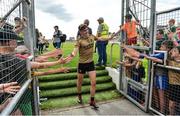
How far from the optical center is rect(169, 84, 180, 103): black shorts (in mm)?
4512

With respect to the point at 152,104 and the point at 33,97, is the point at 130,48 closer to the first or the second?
the point at 152,104

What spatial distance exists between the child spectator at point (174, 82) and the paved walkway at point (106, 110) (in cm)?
87

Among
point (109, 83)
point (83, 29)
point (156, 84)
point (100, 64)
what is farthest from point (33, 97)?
point (100, 64)

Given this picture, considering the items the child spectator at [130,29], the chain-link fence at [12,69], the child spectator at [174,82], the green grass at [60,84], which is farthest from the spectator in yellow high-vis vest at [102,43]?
the chain-link fence at [12,69]

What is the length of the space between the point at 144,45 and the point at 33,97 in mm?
2965

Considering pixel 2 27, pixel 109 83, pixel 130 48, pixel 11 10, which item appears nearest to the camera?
pixel 2 27

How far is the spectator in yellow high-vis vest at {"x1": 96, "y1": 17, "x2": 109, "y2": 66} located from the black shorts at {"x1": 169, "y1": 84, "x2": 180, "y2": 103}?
3.65 meters

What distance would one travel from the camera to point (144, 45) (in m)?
5.71

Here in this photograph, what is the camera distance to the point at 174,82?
15.0 feet

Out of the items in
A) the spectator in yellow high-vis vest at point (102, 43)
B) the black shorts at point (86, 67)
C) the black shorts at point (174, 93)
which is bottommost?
the black shorts at point (174, 93)

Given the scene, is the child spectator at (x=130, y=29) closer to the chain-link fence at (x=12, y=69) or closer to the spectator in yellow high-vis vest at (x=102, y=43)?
the spectator in yellow high-vis vest at (x=102, y=43)

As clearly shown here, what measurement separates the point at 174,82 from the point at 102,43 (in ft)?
12.9

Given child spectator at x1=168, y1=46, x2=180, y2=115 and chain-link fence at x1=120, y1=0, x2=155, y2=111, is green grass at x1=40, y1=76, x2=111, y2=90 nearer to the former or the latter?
chain-link fence at x1=120, y1=0, x2=155, y2=111

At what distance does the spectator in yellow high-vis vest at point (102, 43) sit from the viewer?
8164 mm
